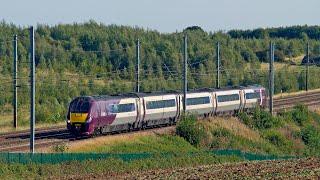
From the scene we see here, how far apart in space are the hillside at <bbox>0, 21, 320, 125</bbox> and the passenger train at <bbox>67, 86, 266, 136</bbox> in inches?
425

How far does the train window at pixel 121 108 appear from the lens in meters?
56.5

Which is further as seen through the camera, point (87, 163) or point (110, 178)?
point (87, 163)

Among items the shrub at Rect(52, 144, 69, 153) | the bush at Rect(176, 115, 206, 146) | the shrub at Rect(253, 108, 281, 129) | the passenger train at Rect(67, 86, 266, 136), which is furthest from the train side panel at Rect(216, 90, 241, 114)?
the shrub at Rect(52, 144, 69, 153)

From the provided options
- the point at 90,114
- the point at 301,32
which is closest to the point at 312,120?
the point at 90,114

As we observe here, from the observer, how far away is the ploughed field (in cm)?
3834

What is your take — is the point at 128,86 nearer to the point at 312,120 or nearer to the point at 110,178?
the point at 312,120

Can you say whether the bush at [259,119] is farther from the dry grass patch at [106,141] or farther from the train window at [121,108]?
the train window at [121,108]

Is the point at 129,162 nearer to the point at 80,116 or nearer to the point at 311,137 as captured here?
the point at 80,116

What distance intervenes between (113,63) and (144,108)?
52.3 m

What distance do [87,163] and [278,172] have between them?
28.2ft

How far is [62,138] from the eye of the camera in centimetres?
5462

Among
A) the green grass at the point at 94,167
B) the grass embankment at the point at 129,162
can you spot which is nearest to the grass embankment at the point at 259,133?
the grass embankment at the point at 129,162

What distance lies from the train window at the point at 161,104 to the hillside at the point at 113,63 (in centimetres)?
1114

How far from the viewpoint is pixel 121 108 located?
189ft
